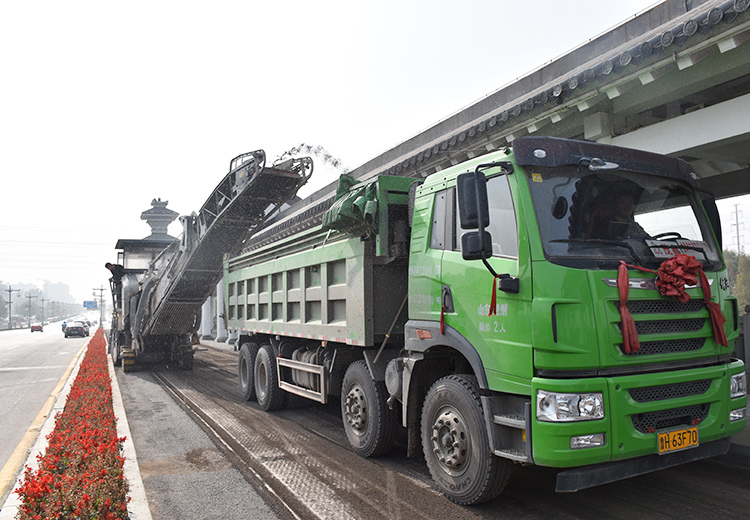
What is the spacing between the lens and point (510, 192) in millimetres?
4137

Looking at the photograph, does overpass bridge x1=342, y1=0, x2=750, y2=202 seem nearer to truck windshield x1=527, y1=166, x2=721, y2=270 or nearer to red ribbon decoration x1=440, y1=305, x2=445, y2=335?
truck windshield x1=527, y1=166, x2=721, y2=270

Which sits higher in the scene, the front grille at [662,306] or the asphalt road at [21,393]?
the front grille at [662,306]

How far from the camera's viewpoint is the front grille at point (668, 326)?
3.81 metres

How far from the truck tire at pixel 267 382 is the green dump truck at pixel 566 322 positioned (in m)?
3.89

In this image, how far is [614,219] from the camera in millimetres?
4156

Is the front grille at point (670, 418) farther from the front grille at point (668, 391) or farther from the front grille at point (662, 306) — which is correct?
the front grille at point (662, 306)

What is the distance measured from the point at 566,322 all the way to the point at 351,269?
2.93 metres

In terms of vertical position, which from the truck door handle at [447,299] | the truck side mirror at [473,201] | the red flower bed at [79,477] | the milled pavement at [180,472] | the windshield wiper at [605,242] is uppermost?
the truck side mirror at [473,201]

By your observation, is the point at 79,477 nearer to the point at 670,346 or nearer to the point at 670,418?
the point at 670,418

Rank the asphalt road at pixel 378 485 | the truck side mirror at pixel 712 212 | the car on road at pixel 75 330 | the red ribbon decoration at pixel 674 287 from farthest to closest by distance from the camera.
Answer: the car on road at pixel 75 330
the truck side mirror at pixel 712 212
the asphalt road at pixel 378 485
the red ribbon decoration at pixel 674 287

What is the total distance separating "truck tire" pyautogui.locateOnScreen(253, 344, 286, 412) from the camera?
346 inches

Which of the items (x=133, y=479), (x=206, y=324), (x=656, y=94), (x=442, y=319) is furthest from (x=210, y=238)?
(x=206, y=324)

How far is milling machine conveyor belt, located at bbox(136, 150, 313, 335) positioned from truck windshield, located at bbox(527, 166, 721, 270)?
24.2 ft

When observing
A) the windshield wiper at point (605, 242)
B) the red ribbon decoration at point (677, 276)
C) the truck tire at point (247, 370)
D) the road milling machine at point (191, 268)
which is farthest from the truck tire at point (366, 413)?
the road milling machine at point (191, 268)
